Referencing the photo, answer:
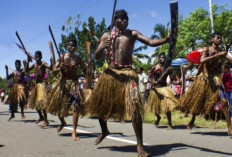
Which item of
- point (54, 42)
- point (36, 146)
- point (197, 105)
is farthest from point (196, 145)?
point (54, 42)

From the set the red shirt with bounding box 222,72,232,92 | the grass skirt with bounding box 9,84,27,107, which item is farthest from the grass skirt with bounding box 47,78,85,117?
the red shirt with bounding box 222,72,232,92

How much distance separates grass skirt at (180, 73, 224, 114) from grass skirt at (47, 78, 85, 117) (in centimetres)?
210

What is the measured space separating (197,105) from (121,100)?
220cm

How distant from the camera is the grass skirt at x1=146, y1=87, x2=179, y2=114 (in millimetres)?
7328

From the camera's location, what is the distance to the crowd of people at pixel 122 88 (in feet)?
14.6

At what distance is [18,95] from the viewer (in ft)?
33.7

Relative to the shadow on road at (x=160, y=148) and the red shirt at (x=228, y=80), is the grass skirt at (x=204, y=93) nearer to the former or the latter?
the shadow on road at (x=160, y=148)

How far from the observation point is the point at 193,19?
30156 mm

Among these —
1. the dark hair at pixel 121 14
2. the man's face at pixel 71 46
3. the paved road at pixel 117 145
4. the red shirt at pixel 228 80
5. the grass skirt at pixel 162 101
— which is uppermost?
the dark hair at pixel 121 14

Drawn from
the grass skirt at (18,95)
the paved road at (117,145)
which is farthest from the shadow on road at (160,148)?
the grass skirt at (18,95)

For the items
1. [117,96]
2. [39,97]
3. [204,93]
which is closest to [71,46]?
[117,96]

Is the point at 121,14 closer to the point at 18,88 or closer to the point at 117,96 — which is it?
the point at 117,96

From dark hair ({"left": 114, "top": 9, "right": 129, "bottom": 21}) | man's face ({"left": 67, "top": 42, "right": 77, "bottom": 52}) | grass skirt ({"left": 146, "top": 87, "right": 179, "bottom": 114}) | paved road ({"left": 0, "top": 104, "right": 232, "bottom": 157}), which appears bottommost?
paved road ({"left": 0, "top": 104, "right": 232, "bottom": 157})

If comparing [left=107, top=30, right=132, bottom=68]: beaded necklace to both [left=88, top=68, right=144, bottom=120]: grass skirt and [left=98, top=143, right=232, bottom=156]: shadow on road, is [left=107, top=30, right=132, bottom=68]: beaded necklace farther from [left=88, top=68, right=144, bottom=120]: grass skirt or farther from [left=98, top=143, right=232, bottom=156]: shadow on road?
[left=98, top=143, right=232, bottom=156]: shadow on road
